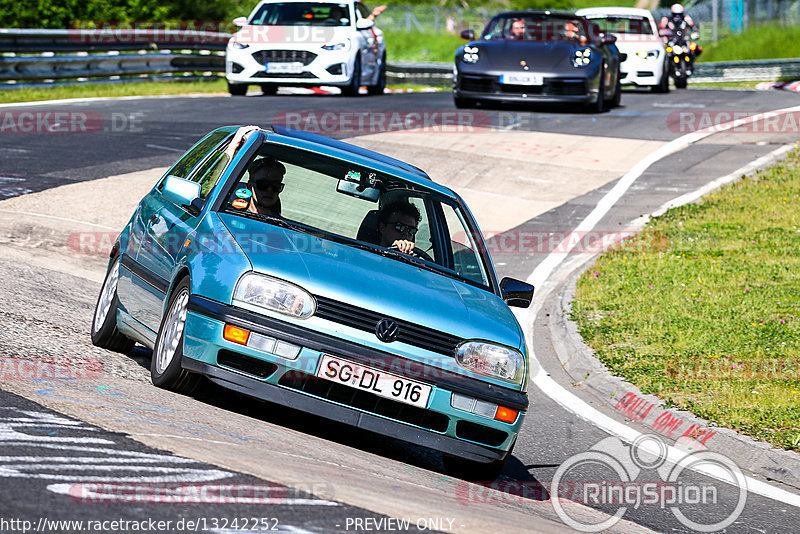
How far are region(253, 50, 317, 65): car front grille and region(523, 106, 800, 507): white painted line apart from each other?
703 cm

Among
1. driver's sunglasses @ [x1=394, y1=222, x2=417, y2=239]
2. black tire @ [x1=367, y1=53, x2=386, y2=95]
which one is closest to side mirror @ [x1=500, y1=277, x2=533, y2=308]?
driver's sunglasses @ [x1=394, y1=222, x2=417, y2=239]

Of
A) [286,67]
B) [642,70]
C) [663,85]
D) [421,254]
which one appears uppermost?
[421,254]

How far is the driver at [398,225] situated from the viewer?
21.9ft

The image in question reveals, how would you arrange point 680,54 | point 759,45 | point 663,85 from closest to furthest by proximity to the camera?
1. point 663,85
2. point 680,54
3. point 759,45

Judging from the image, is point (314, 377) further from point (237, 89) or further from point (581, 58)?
point (237, 89)

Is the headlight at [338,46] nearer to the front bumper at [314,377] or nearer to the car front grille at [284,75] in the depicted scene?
the car front grille at [284,75]

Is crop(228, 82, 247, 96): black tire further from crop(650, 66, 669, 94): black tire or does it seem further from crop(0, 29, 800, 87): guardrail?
crop(650, 66, 669, 94): black tire

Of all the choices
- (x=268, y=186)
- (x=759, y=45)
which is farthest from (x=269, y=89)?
(x=759, y=45)

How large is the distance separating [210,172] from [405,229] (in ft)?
3.95

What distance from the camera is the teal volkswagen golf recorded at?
18.1ft

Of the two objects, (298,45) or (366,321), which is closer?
(366,321)

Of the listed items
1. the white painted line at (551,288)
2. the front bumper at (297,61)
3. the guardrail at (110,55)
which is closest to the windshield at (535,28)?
the white painted line at (551,288)

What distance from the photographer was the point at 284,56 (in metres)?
22.1

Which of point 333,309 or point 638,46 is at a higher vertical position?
point 333,309
